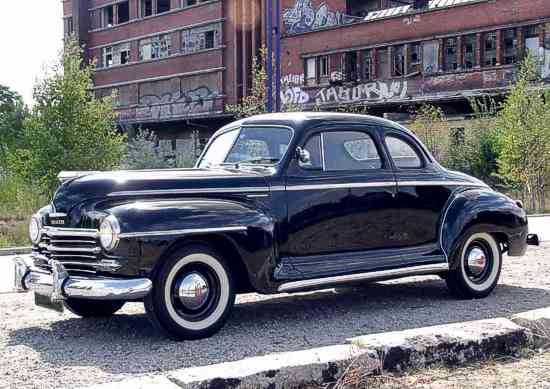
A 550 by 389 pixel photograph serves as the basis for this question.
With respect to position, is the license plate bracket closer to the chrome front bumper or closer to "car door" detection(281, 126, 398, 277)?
the chrome front bumper

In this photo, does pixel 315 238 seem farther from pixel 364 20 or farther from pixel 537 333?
pixel 364 20

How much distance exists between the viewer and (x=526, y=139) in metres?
25.7

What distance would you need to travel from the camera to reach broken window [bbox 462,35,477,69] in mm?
35312

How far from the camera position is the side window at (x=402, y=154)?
24.3 feet

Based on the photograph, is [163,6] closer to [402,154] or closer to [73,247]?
[402,154]

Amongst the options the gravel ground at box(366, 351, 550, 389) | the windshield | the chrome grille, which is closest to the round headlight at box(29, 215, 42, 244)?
the chrome grille

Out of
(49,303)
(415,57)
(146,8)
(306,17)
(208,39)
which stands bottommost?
(49,303)

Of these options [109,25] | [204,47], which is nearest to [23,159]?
[204,47]

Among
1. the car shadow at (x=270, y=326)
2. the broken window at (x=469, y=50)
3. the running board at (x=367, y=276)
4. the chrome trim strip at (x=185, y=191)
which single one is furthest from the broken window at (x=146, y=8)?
the chrome trim strip at (x=185, y=191)

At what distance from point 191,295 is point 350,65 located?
119 ft

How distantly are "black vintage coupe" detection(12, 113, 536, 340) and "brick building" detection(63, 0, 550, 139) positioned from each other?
2761 cm

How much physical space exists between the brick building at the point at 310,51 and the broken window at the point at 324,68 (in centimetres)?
7

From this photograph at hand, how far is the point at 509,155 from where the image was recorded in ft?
86.2

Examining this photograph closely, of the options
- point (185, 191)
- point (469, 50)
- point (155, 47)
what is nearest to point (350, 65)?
point (469, 50)
